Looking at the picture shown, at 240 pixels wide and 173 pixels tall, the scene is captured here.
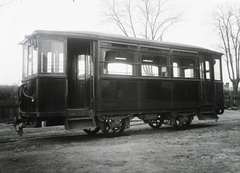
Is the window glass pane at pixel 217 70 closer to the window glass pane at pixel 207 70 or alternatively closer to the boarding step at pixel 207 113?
the window glass pane at pixel 207 70

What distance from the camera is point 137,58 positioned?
27.1ft

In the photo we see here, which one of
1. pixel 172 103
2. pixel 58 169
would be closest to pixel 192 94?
pixel 172 103

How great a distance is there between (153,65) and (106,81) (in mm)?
2038

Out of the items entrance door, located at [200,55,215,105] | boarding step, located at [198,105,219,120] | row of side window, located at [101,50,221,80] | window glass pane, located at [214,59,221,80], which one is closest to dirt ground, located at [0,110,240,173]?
row of side window, located at [101,50,221,80]

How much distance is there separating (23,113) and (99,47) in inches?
120

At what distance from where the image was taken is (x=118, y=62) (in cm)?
790

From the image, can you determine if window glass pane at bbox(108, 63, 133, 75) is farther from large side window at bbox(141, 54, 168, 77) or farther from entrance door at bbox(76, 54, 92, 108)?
entrance door at bbox(76, 54, 92, 108)

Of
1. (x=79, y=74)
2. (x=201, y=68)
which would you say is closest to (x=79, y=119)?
(x=79, y=74)

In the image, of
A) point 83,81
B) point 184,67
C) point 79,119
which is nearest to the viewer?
point 79,119

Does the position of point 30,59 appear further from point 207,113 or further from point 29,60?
point 207,113

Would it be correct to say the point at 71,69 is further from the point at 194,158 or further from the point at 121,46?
the point at 194,158

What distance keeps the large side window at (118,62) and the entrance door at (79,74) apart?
0.70 meters

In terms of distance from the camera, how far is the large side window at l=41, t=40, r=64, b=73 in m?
6.96

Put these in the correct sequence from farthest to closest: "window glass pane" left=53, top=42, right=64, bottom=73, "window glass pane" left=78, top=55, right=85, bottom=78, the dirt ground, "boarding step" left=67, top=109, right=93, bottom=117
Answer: "window glass pane" left=78, top=55, right=85, bottom=78 → "boarding step" left=67, top=109, right=93, bottom=117 → "window glass pane" left=53, top=42, right=64, bottom=73 → the dirt ground
